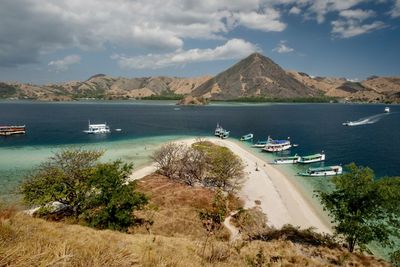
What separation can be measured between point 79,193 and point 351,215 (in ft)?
105

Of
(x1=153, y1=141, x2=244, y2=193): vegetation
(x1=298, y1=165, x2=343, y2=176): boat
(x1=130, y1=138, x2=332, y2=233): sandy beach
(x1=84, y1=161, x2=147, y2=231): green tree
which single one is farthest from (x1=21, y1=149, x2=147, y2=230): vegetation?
(x1=298, y1=165, x2=343, y2=176): boat

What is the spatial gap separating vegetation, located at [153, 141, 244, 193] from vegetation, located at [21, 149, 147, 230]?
89.0 ft

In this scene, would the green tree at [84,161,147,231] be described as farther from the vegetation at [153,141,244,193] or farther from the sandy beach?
the vegetation at [153,141,244,193]

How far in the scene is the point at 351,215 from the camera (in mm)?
30422

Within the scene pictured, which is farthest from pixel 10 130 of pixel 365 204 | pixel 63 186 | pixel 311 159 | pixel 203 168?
pixel 365 204

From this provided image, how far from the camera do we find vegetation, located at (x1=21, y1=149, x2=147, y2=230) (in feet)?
110

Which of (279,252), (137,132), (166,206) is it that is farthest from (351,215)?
(137,132)

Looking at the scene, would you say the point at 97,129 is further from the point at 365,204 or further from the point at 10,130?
the point at 365,204

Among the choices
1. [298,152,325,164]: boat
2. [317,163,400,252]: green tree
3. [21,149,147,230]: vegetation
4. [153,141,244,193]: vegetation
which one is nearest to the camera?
[317,163,400,252]: green tree

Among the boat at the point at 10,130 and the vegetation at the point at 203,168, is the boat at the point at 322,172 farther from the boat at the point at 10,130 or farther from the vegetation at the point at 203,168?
the boat at the point at 10,130

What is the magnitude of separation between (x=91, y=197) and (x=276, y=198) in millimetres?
36264

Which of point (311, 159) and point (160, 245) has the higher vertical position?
point (160, 245)

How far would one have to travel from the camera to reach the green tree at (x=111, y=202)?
108 feet

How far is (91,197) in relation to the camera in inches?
1501
